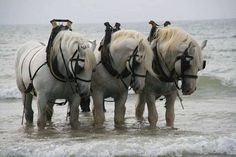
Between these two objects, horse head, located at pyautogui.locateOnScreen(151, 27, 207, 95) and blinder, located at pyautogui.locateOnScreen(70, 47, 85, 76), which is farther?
horse head, located at pyautogui.locateOnScreen(151, 27, 207, 95)

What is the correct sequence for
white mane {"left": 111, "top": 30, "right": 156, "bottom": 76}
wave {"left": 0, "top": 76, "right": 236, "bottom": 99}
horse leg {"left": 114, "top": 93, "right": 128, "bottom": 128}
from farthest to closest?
1. wave {"left": 0, "top": 76, "right": 236, "bottom": 99}
2. horse leg {"left": 114, "top": 93, "right": 128, "bottom": 128}
3. white mane {"left": 111, "top": 30, "right": 156, "bottom": 76}

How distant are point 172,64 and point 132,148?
4.36 feet

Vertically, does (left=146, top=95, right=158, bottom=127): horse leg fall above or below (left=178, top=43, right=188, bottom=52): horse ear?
below

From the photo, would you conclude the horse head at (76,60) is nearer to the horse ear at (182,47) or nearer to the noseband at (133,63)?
the noseband at (133,63)

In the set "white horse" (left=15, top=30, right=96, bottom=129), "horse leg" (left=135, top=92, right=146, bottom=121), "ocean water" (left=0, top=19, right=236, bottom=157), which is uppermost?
"white horse" (left=15, top=30, right=96, bottom=129)

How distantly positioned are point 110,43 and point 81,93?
0.90m

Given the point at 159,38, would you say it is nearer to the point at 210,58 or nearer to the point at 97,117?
the point at 97,117

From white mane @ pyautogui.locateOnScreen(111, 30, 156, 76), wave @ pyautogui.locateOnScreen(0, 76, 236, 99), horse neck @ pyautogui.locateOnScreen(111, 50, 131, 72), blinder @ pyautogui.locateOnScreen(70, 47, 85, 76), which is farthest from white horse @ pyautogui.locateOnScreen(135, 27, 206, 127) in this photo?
wave @ pyautogui.locateOnScreen(0, 76, 236, 99)

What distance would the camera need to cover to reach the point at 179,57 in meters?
6.43

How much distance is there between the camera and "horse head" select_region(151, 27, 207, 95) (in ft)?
21.0

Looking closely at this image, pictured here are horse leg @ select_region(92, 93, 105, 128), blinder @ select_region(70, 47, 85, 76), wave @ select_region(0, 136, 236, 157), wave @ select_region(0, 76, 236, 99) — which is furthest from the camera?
wave @ select_region(0, 76, 236, 99)

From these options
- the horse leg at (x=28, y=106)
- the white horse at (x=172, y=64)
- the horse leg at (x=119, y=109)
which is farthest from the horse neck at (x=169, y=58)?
the horse leg at (x=28, y=106)

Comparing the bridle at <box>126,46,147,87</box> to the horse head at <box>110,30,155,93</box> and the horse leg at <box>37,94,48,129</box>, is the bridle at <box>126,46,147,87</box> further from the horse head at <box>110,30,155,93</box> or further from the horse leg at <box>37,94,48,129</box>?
the horse leg at <box>37,94,48,129</box>

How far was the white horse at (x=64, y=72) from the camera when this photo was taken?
6.17 metres
